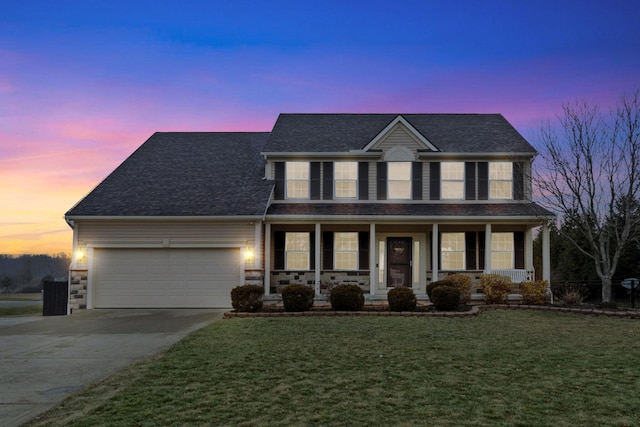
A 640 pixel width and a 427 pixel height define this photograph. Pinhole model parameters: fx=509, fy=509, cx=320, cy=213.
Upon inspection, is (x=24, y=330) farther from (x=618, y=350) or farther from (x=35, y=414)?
(x=618, y=350)

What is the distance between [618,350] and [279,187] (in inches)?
510

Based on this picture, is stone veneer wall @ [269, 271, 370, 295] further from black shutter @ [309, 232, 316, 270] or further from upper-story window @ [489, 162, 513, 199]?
upper-story window @ [489, 162, 513, 199]

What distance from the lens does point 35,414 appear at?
532cm

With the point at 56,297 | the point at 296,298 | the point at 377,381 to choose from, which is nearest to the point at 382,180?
the point at 296,298

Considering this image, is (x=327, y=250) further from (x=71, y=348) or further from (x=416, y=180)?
(x=71, y=348)

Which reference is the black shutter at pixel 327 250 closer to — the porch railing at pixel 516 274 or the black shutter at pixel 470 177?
the black shutter at pixel 470 177

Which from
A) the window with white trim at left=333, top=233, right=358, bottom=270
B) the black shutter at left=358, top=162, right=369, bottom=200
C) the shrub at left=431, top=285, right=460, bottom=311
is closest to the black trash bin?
the window with white trim at left=333, top=233, right=358, bottom=270

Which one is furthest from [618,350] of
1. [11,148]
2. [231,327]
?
[11,148]

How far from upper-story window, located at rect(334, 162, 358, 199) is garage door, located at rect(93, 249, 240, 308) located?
464 centimetres

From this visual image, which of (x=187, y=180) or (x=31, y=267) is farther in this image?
(x=31, y=267)

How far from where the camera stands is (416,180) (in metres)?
19.3

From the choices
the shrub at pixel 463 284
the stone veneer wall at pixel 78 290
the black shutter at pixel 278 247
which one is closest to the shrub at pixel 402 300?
the shrub at pixel 463 284

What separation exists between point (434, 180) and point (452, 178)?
2.25 feet

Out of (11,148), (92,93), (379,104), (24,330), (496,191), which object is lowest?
(24,330)
